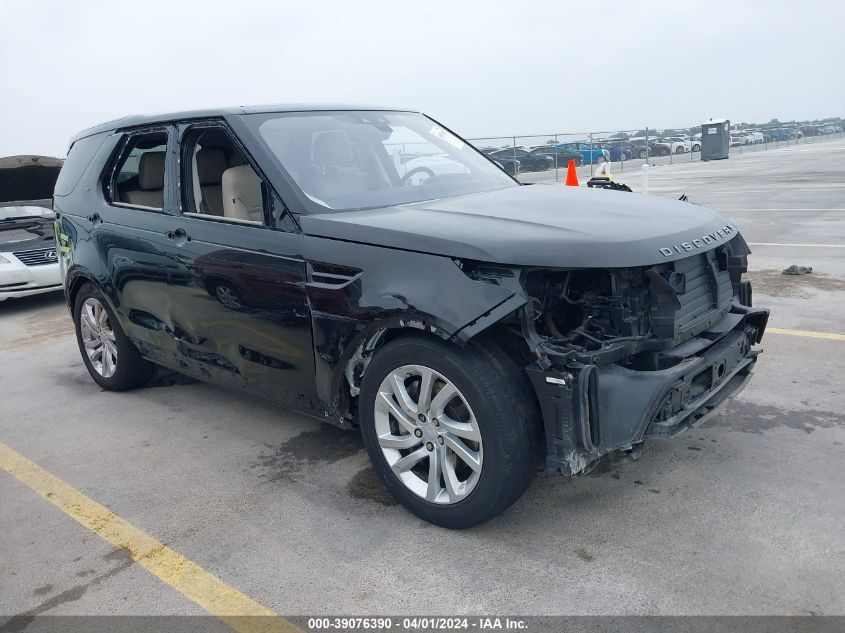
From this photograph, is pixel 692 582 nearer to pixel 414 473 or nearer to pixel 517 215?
pixel 414 473

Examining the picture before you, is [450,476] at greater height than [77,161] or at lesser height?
lesser

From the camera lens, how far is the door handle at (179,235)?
4.15 metres

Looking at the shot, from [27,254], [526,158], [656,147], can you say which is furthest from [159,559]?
[656,147]

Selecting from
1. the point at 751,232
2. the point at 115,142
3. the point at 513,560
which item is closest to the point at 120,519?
the point at 513,560

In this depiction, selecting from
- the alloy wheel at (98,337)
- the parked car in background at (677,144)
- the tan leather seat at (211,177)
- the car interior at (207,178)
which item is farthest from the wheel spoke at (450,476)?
the parked car in background at (677,144)

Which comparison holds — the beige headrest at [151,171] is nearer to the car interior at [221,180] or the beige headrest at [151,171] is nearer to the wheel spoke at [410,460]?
the car interior at [221,180]

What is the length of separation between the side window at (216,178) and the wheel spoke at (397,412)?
1308mm

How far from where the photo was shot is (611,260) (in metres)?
2.92

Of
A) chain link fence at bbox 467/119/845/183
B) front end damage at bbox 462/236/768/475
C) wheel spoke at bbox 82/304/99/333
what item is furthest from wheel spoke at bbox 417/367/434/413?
chain link fence at bbox 467/119/845/183

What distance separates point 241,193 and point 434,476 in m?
2.00

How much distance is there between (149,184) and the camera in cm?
470

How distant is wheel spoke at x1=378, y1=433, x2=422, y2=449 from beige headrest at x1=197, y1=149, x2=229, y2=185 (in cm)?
203

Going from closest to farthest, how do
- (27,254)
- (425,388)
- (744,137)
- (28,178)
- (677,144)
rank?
(425,388) < (27,254) < (28,178) < (677,144) < (744,137)

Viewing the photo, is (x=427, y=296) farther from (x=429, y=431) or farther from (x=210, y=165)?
(x=210, y=165)
